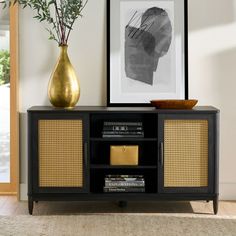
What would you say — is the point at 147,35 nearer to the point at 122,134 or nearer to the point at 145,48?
the point at 145,48

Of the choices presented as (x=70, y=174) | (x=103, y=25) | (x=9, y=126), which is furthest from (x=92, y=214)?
(x=103, y=25)

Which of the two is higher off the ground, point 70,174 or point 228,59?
point 228,59

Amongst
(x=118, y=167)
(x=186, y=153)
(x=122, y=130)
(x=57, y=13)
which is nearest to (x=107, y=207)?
(x=118, y=167)

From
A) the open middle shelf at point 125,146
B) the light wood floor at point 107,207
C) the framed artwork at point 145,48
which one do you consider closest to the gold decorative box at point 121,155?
the open middle shelf at point 125,146

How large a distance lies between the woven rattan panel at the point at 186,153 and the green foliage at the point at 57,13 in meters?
1.08

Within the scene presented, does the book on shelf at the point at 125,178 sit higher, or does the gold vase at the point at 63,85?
the gold vase at the point at 63,85

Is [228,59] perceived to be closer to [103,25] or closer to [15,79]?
[103,25]

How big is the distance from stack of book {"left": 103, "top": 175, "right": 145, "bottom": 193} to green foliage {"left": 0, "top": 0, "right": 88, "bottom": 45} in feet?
3.69

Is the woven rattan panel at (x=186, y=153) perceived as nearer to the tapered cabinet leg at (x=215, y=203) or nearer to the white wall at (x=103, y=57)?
the tapered cabinet leg at (x=215, y=203)

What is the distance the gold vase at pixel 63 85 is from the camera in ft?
16.3

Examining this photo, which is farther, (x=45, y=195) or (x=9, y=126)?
(x=9, y=126)

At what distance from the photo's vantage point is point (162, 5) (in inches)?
209

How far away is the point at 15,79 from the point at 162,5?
Result: 132cm

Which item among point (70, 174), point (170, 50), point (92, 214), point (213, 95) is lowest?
point (92, 214)
